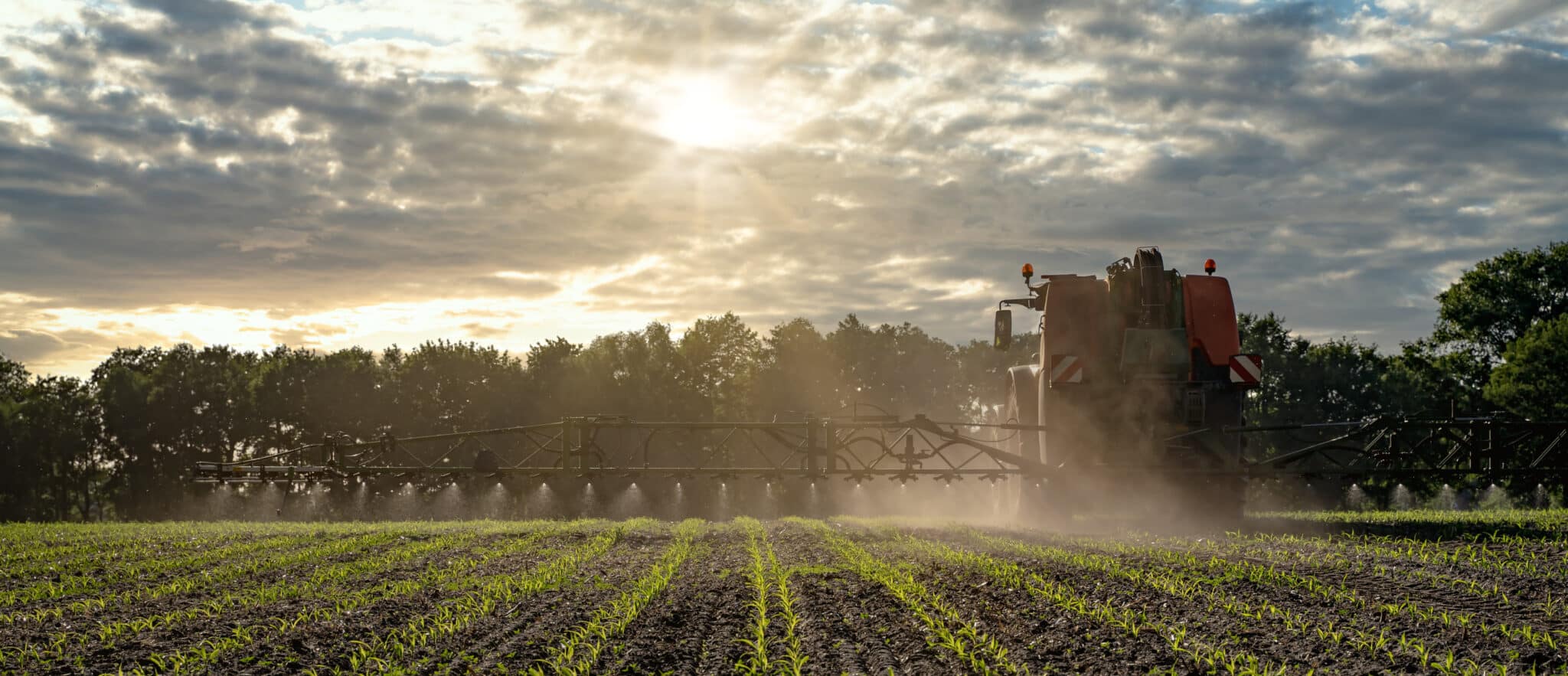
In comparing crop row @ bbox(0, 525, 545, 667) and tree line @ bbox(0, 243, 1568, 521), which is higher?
tree line @ bbox(0, 243, 1568, 521)

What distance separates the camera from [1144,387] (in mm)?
19188

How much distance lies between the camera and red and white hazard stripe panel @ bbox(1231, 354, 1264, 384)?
19344mm

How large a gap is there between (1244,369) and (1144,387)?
1.61 metres

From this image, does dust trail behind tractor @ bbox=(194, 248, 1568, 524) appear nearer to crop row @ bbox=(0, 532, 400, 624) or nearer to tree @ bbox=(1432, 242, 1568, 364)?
crop row @ bbox=(0, 532, 400, 624)

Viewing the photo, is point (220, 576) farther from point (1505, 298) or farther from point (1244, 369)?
point (1505, 298)

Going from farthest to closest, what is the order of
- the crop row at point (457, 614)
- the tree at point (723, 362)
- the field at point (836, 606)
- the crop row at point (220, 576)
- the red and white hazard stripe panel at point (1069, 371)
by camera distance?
1. the tree at point (723, 362)
2. the red and white hazard stripe panel at point (1069, 371)
3. the crop row at point (220, 576)
4. the crop row at point (457, 614)
5. the field at point (836, 606)

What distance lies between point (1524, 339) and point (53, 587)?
49.7 metres

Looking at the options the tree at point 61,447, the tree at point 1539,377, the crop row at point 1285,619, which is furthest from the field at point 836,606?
the tree at point 61,447

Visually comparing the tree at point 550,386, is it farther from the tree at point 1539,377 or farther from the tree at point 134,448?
the tree at point 1539,377

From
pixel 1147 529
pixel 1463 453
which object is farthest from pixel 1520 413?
pixel 1147 529

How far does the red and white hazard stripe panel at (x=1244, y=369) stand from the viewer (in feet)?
63.5

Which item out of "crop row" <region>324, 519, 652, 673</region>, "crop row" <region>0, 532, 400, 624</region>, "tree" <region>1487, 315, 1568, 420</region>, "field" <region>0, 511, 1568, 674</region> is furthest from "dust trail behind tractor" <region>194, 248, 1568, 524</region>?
"tree" <region>1487, 315, 1568, 420</region>

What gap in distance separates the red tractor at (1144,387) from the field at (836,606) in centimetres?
124

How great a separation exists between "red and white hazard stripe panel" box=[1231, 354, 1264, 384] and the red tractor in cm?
2
